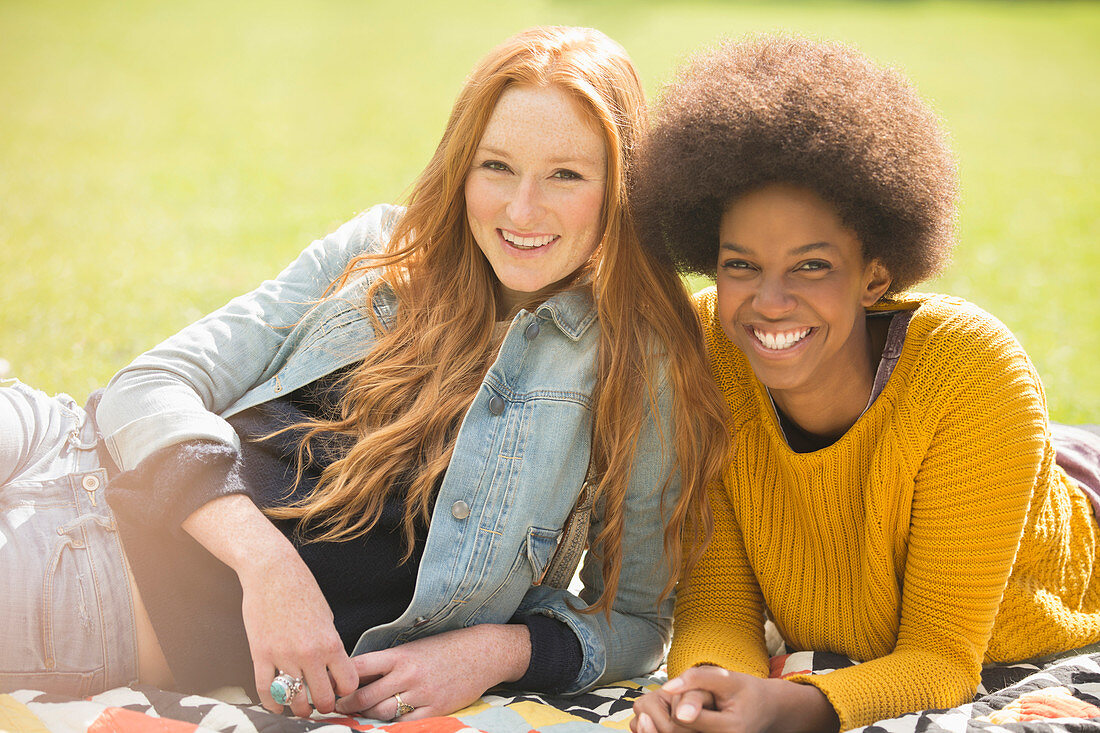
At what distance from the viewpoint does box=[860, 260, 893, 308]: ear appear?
2.34m

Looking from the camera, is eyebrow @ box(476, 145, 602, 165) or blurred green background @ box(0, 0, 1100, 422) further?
blurred green background @ box(0, 0, 1100, 422)

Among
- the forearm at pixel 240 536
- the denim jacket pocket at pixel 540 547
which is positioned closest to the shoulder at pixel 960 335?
the denim jacket pocket at pixel 540 547

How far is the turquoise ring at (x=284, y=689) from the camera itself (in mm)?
2111

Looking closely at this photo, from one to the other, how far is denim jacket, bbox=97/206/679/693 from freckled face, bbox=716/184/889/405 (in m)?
0.30

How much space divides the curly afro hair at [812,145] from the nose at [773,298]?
0.65 ft

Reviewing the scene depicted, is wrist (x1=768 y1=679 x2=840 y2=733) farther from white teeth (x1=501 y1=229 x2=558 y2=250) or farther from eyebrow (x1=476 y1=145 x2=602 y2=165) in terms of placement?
eyebrow (x1=476 y1=145 x2=602 y2=165)

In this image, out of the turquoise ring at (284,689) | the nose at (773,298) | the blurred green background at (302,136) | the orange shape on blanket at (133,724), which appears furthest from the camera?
the blurred green background at (302,136)

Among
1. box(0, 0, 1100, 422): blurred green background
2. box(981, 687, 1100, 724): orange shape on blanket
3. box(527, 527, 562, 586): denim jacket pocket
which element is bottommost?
box(981, 687, 1100, 724): orange shape on blanket

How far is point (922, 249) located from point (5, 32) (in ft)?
56.0

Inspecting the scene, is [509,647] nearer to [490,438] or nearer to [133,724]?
[490,438]

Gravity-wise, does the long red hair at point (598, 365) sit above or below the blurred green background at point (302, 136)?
below

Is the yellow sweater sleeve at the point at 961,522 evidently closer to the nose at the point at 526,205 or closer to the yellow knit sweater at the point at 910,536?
the yellow knit sweater at the point at 910,536

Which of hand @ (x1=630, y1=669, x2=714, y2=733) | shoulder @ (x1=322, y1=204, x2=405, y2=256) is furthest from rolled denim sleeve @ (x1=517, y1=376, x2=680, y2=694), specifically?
shoulder @ (x1=322, y1=204, x2=405, y2=256)

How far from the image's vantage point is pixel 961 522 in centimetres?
225
